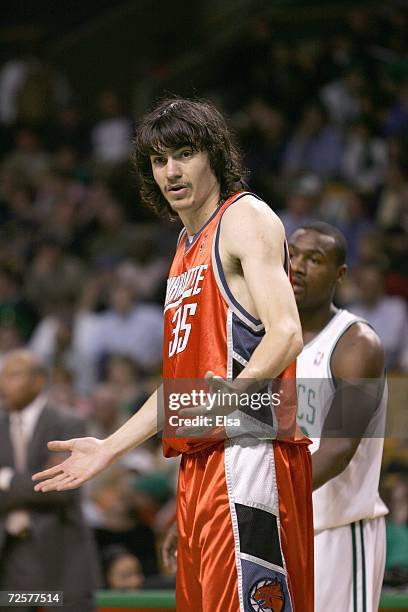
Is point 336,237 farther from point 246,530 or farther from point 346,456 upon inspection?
point 246,530

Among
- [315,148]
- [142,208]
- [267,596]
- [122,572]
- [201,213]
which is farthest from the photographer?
[142,208]

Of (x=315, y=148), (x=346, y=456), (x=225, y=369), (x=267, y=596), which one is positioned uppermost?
(x=315, y=148)

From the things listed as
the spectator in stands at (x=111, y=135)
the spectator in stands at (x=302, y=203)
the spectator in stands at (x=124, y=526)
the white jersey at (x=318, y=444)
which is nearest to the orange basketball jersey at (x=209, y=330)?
the white jersey at (x=318, y=444)

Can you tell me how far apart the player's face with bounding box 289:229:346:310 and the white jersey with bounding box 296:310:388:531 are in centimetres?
15

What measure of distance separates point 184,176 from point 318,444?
4.14ft

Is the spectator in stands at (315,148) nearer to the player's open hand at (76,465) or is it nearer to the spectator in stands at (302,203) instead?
the spectator in stands at (302,203)

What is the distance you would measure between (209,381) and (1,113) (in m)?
10.9

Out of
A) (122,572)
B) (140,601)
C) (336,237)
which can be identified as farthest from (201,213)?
(122,572)

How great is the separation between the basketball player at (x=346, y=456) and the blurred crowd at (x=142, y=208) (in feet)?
8.99

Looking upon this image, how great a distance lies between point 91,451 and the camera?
3.32 meters

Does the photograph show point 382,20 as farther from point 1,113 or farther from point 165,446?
point 165,446

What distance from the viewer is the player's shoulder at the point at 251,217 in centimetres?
306

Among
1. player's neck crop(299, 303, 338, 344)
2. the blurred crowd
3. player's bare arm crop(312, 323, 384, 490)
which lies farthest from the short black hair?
the blurred crowd

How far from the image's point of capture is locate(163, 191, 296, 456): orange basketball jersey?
3.11m
